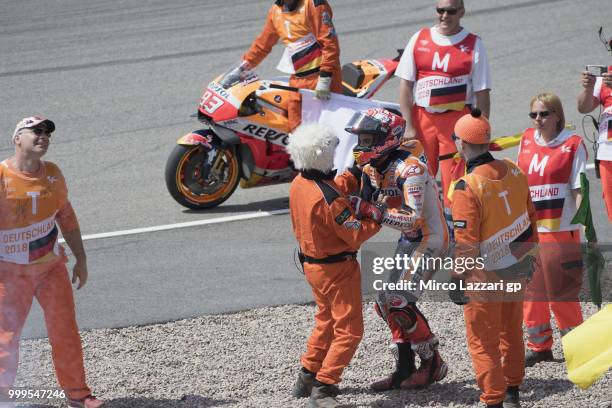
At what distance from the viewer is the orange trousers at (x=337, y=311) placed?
6.95 meters

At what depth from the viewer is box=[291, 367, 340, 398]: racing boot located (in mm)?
7195

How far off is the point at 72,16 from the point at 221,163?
33.9 ft

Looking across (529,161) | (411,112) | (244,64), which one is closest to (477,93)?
(411,112)

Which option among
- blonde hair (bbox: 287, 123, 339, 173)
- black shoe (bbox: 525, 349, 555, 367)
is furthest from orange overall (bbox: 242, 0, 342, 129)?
black shoe (bbox: 525, 349, 555, 367)

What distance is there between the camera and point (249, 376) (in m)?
7.70

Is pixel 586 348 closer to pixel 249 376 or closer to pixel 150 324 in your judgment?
pixel 249 376

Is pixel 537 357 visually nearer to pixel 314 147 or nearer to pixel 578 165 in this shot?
pixel 578 165

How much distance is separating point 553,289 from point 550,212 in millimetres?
537

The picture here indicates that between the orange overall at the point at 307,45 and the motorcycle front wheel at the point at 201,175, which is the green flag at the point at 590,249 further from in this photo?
the motorcycle front wheel at the point at 201,175

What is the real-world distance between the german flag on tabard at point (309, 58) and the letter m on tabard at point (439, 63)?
192cm

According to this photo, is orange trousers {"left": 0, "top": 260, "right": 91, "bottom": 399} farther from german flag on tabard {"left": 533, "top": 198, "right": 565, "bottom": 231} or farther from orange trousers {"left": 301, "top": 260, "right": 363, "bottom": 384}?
german flag on tabard {"left": 533, "top": 198, "right": 565, "bottom": 231}

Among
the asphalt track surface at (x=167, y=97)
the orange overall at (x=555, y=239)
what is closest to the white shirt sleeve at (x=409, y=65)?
the asphalt track surface at (x=167, y=97)

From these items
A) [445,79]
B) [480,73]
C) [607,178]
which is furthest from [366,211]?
[480,73]

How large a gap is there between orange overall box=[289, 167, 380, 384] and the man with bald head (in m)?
2.56
